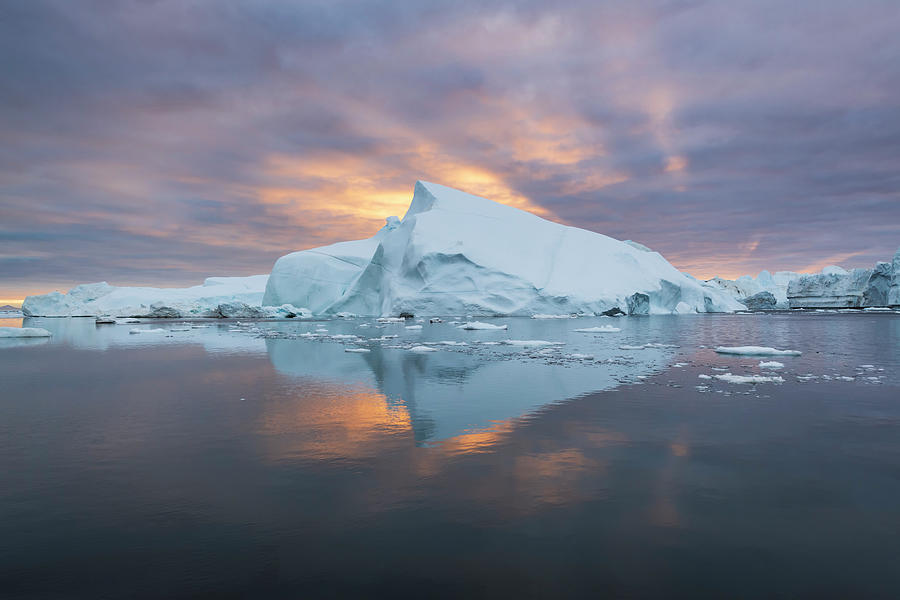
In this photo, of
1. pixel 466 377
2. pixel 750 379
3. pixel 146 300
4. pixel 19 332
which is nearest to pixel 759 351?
pixel 750 379

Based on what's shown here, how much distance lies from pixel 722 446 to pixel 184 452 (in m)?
4.75

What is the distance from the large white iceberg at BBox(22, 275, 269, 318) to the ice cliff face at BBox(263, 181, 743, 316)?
7.74 m

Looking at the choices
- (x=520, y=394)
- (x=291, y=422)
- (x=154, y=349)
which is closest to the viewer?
(x=291, y=422)

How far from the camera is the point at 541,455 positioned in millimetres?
4445

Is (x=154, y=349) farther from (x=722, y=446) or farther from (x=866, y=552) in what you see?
(x=866, y=552)

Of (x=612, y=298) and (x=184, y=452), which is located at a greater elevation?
(x=612, y=298)

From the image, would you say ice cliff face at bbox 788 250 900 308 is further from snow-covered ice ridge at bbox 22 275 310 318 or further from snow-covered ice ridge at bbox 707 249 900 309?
snow-covered ice ridge at bbox 22 275 310 318

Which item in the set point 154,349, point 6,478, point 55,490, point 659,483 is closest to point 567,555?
point 659,483

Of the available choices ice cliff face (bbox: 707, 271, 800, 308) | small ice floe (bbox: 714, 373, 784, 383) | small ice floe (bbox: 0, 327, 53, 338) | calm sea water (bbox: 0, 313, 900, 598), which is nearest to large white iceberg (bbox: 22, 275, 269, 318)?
small ice floe (bbox: 0, 327, 53, 338)

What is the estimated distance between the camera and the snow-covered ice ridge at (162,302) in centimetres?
4409

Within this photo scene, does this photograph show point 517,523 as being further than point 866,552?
Yes

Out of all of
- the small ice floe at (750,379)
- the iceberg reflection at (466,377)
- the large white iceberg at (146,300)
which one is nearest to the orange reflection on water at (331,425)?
the iceberg reflection at (466,377)

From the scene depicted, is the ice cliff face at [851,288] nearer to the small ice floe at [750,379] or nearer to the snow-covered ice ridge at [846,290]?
the snow-covered ice ridge at [846,290]

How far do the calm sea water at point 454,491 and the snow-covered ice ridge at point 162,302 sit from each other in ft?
123
